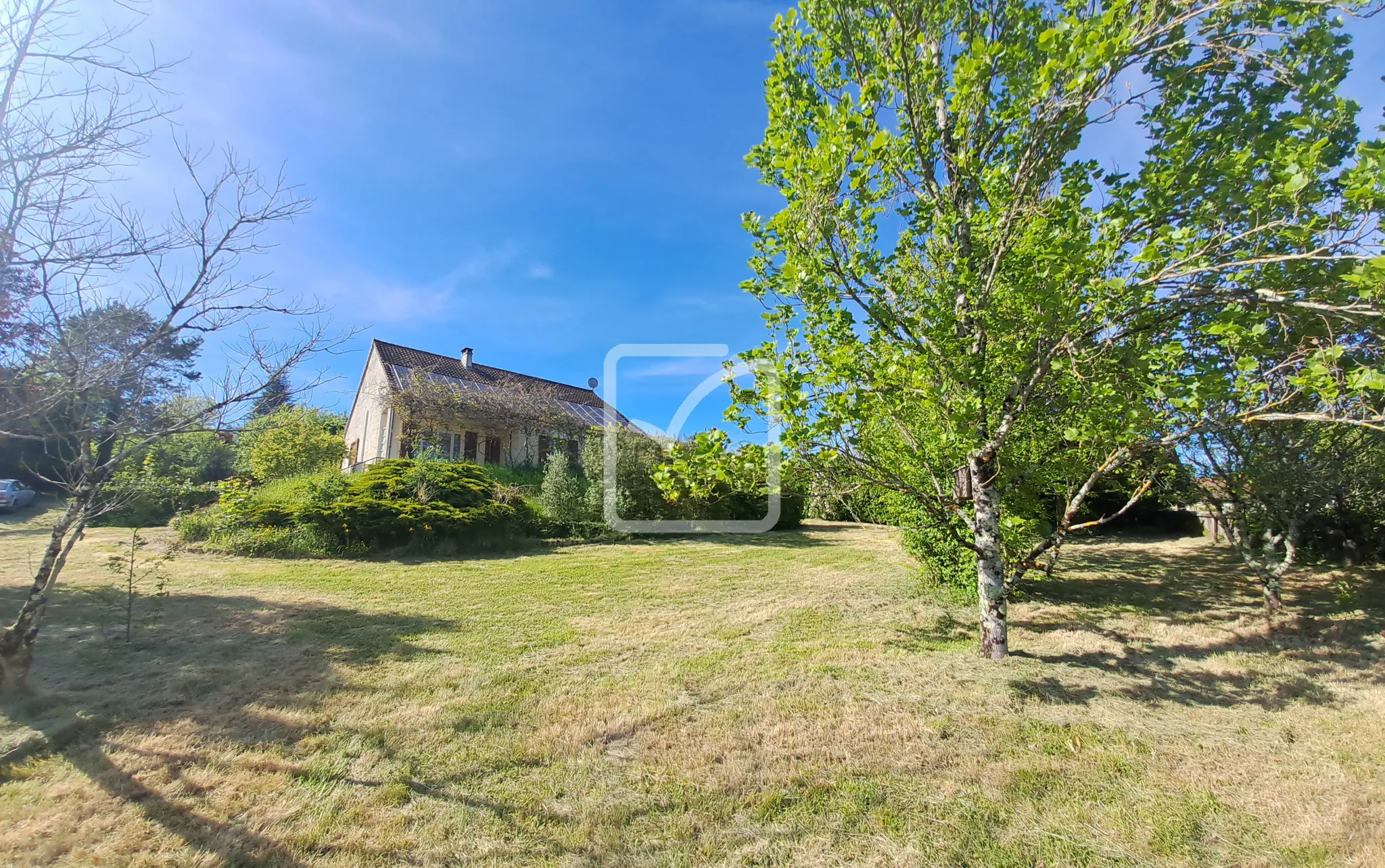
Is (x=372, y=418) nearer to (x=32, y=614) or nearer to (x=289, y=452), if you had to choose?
(x=289, y=452)

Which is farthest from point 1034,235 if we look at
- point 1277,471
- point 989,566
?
point 1277,471

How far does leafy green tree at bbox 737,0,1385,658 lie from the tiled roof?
18011 millimetres

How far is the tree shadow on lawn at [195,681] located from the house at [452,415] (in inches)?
421

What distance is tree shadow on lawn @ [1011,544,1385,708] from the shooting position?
4512 mm

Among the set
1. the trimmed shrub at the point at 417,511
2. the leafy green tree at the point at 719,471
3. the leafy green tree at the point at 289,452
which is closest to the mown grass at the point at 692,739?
the leafy green tree at the point at 719,471

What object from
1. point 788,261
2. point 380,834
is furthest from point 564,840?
point 788,261

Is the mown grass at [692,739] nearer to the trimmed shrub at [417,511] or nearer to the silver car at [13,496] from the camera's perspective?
the trimmed shrub at [417,511]

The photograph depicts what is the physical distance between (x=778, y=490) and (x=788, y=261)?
2177mm

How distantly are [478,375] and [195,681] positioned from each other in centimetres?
2080

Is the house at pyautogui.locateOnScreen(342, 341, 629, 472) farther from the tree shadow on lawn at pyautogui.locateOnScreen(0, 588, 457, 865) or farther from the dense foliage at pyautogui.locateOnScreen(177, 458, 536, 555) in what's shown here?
the tree shadow on lawn at pyautogui.locateOnScreen(0, 588, 457, 865)

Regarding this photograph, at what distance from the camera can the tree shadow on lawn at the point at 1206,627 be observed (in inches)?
178

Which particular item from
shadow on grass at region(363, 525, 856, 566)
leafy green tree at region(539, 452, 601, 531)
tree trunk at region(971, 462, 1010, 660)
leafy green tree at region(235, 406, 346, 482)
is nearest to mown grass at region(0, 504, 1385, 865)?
tree trunk at region(971, 462, 1010, 660)

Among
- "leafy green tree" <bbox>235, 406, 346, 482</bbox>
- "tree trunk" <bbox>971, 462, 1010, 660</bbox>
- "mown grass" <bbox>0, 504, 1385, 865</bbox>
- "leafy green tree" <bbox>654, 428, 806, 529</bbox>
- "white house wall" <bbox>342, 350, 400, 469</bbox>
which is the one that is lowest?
"mown grass" <bbox>0, 504, 1385, 865</bbox>

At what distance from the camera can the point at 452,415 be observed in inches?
748
